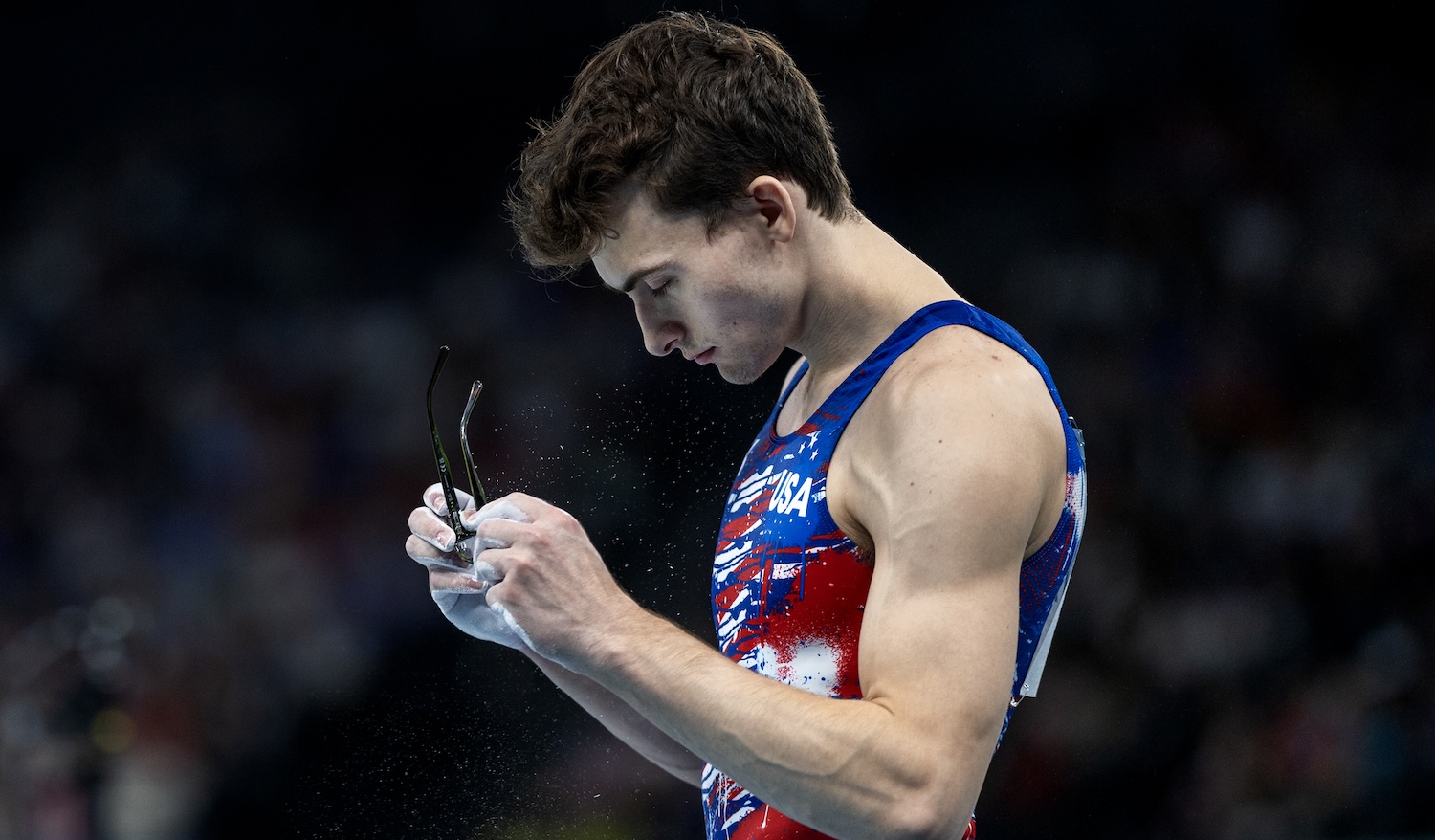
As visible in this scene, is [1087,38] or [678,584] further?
[1087,38]

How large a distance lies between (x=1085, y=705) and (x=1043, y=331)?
1484mm

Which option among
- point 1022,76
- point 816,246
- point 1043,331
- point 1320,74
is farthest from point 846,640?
point 1320,74

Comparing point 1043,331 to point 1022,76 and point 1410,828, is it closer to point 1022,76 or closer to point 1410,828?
point 1022,76

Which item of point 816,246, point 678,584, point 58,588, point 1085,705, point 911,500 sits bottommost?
point 1085,705

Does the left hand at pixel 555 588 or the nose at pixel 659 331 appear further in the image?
the nose at pixel 659 331

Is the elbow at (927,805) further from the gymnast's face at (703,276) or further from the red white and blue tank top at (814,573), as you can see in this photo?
the gymnast's face at (703,276)

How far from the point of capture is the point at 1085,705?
4863 millimetres

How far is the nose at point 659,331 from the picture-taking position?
1764 mm

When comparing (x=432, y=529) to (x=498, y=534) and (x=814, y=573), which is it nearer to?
(x=498, y=534)

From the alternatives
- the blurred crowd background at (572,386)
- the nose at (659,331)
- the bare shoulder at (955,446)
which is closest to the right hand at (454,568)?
the nose at (659,331)

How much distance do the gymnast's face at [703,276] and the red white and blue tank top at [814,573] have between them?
14 centimetres

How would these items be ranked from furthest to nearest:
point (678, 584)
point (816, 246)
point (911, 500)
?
point (678, 584) → point (816, 246) → point (911, 500)

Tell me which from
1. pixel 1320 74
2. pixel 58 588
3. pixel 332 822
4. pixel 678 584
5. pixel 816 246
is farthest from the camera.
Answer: pixel 1320 74

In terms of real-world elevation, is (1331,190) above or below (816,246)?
below
